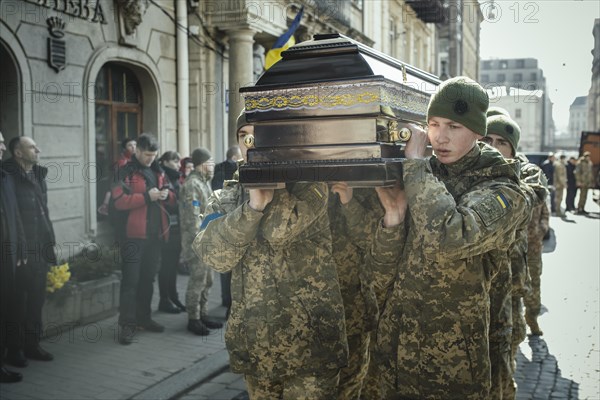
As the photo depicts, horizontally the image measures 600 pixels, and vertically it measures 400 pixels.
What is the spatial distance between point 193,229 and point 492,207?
4981mm

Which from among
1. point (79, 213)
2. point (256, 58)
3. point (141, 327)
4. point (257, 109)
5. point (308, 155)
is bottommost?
point (141, 327)

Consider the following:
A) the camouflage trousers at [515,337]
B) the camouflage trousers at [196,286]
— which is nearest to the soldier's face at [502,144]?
the camouflage trousers at [515,337]

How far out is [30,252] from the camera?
20.4 feet

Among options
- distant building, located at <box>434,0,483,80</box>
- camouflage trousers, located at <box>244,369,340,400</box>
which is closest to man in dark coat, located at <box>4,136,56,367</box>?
camouflage trousers, located at <box>244,369,340,400</box>

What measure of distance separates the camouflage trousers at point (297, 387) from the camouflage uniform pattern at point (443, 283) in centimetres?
45

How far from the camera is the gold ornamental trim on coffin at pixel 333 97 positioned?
3021 mm

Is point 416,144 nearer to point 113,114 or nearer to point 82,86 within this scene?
point 82,86

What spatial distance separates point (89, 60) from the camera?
9.68m

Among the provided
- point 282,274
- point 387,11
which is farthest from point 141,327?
point 387,11

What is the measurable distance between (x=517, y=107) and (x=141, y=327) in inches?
3686

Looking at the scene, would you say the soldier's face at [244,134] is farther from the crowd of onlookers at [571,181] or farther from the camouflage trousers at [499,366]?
the crowd of onlookers at [571,181]

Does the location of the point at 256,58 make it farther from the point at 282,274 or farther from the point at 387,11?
the point at 282,274

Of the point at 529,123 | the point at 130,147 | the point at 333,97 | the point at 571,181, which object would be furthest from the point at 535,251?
the point at 529,123

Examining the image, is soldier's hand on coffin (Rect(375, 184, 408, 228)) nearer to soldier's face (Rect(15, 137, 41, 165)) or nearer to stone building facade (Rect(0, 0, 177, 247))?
soldier's face (Rect(15, 137, 41, 165))
